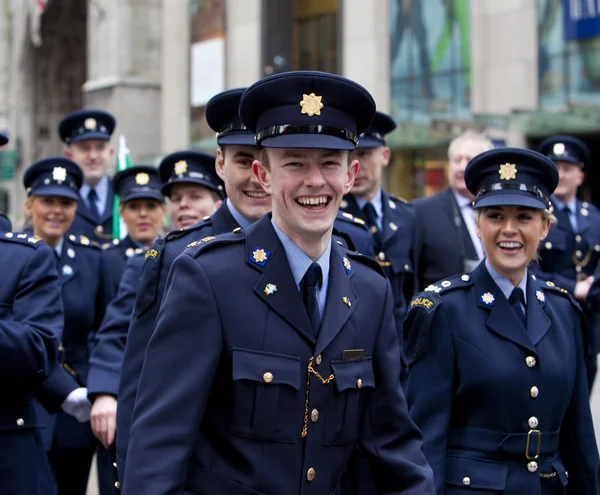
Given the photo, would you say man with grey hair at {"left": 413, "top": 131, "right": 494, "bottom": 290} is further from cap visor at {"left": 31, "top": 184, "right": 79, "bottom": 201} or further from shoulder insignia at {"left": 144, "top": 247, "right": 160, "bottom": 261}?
shoulder insignia at {"left": 144, "top": 247, "right": 160, "bottom": 261}

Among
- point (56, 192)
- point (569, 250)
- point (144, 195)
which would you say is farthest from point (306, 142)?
point (569, 250)

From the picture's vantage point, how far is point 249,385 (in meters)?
2.88

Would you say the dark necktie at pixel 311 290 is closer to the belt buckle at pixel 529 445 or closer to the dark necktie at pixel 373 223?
the belt buckle at pixel 529 445

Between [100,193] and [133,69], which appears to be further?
[133,69]

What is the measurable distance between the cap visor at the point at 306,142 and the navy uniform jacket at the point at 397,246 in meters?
3.28

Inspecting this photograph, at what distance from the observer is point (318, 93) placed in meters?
3.11

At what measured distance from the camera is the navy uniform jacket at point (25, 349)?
427cm

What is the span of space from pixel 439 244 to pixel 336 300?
385cm

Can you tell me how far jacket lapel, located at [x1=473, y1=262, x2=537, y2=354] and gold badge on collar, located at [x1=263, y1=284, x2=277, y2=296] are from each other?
1448 mm

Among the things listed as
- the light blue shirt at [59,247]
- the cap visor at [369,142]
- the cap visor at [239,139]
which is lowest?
the light blue shirt at [59,247]

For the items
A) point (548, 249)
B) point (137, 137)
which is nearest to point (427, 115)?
point (137, 137)

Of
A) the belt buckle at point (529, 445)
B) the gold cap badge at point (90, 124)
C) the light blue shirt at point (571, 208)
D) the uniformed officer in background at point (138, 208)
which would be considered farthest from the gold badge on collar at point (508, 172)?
the gold cap badge at point (90, 124)

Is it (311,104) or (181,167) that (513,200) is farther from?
(181,167)

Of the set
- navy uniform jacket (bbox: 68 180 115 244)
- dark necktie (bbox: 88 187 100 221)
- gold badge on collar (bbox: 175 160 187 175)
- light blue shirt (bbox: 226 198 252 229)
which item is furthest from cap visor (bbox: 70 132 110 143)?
light blue shirt (bbox: 226 198 252 229)
